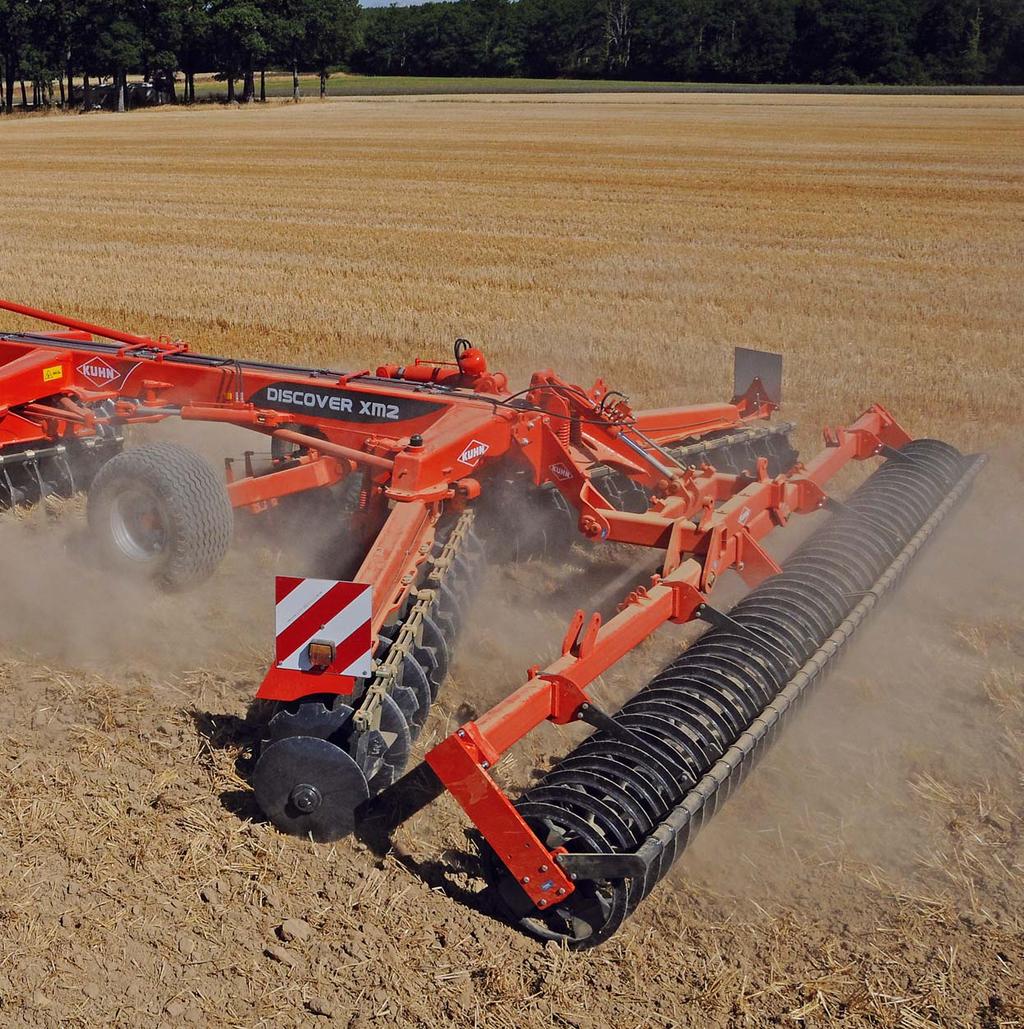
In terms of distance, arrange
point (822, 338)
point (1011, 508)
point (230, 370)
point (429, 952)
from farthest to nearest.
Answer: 1. point (822, 338)
2. point (1011, 508)
3. point (230, 370)
4. point (429, 952)

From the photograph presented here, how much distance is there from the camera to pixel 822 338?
436 inches

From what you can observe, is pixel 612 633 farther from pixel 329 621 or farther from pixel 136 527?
pixel 136 527

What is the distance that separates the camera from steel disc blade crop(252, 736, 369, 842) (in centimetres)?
389

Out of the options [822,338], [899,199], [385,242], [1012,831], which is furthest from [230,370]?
[899,199]

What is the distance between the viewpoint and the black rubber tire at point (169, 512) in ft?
18.2

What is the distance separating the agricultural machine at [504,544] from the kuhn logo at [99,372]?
13 millimetres

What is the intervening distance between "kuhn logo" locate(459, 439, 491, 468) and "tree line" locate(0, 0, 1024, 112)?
194 ft

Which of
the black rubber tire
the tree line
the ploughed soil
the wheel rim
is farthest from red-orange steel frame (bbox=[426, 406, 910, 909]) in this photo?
the tree line

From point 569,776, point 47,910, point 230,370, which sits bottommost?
point 47,910

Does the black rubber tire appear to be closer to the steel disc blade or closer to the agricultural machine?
the agricultural machine

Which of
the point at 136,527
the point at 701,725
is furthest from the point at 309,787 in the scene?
the point at 136,527

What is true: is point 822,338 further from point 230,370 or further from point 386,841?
point 386,841

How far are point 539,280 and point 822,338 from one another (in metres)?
3.96

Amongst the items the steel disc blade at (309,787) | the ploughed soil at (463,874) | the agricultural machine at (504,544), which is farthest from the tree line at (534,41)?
the steel disc blade at (309,787)
